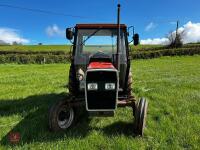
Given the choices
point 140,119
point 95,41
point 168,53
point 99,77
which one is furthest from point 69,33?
point 168,53

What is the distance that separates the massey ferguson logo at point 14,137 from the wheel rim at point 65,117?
3.13 feet

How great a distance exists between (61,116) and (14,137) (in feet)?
3.87

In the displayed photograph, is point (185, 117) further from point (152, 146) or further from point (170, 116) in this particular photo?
point (152, 146)

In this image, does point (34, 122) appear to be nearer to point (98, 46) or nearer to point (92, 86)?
point (92, 86)

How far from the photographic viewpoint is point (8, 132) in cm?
701

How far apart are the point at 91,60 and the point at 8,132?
2675 mm

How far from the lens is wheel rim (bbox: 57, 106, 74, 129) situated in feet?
23.4

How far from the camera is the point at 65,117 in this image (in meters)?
7.34

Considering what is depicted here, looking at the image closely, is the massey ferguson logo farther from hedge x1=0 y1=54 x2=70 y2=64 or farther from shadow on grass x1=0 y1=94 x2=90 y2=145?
hedge x1=0 y1=54 x2=70 y2=64

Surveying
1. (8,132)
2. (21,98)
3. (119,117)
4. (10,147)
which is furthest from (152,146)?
(21,98)

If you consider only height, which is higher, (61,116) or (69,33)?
(69,33)

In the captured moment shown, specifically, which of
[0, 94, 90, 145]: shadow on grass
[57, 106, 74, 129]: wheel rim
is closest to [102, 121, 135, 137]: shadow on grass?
[0, 94, 90, 145]: shadow on grass

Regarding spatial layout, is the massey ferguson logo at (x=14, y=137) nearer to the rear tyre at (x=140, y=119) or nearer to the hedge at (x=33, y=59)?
the rear tyre at (x=140, y=119)

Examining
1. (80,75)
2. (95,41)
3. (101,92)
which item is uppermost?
(95,41)
